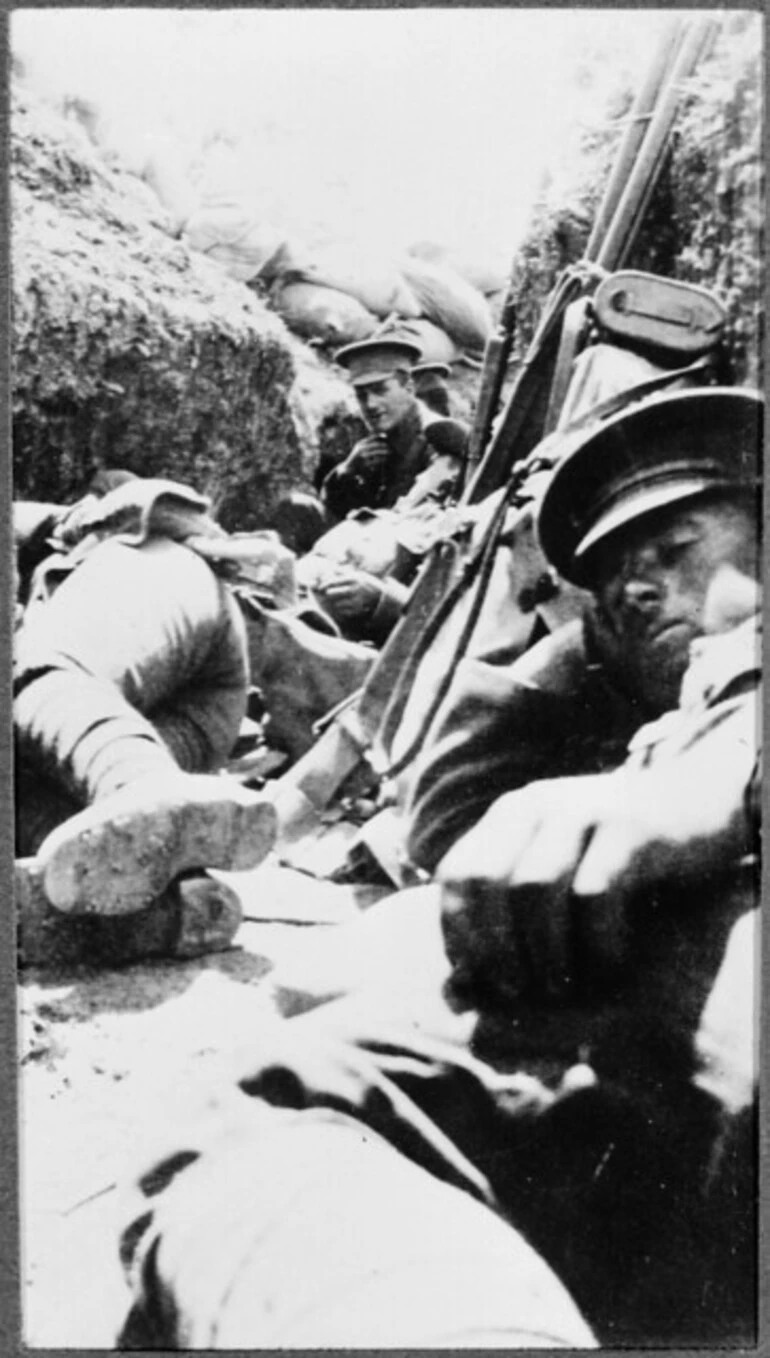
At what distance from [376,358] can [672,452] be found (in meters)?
0.76

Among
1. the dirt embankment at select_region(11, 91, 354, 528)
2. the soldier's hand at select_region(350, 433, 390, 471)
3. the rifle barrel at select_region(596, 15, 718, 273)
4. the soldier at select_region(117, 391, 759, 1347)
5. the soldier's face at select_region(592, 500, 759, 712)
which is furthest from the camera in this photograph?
the soldier's hand at select_region(350, 433, 390, 471)

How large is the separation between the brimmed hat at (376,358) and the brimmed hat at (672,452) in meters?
0.54

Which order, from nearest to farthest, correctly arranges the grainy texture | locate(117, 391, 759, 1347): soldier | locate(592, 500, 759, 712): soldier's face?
locate(117, 391, 759, 1347): soldier, locate(592, 500, 759, 712): soldier's face, the grainy texture

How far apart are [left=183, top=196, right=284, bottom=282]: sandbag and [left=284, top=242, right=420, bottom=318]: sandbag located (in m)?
0.07

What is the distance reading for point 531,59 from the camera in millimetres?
3785

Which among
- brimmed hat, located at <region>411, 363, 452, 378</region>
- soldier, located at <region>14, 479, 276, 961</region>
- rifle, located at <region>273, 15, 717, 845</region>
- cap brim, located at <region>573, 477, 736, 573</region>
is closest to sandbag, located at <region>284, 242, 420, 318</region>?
brimmed hat, located at <region>411, 363, 452, 378</region>

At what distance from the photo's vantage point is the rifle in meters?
3.81

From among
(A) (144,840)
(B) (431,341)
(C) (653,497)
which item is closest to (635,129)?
(B) (431,341)

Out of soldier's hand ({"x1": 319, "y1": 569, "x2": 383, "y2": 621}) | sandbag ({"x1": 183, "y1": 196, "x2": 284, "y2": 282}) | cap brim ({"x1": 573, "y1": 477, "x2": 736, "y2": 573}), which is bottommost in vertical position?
soldier's hand ({"x1": 319, "y1": 569, "x2": 383, "y2": 621})

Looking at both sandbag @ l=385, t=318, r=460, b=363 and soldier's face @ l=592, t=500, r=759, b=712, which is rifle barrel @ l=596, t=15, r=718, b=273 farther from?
soldier's face @ l=592, t=500, r=759, b=712

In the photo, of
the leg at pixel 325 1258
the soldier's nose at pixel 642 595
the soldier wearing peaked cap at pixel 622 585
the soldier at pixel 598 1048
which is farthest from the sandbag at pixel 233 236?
the leg at pixel 325 1258

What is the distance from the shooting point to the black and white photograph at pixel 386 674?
11.2ft

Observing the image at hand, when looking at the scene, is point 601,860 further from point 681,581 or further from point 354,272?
point 354,272

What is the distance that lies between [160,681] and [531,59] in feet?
4.97
